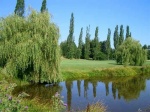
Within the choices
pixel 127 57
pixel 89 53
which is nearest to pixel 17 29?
pixel 127 57

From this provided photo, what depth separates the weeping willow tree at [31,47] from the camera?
25469mm

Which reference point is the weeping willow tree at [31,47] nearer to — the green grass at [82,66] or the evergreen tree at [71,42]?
the green grass at [82,66]

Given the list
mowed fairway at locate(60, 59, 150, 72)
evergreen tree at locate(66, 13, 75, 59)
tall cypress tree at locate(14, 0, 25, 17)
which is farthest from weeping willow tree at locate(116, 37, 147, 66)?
evergreen tree at locate(66, 13, 75, 59)

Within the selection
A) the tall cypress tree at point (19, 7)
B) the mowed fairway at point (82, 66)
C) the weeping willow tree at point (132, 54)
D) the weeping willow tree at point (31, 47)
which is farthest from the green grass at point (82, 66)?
the tall cypress tree at point (19, 7)

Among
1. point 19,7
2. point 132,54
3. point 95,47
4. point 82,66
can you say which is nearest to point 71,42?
point 95,47

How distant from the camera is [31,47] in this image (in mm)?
25484

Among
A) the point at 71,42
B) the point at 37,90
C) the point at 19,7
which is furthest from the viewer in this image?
the point at 71,42

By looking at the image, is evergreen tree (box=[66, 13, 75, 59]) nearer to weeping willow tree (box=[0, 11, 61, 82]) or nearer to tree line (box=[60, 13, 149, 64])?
tree line (box=[60, 13, 149, 64])

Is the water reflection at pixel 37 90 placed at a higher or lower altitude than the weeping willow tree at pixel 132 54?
lower

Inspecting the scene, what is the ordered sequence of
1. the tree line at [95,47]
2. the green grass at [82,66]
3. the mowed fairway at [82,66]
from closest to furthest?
the mowed fairway at [82,66], the green grass at [82,66], the tree line at [95,47]

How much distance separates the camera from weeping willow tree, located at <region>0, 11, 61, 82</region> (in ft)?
83.6

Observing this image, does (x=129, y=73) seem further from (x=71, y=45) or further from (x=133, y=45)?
(x=71, y=45)

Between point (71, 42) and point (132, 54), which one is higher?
point (71, 42)

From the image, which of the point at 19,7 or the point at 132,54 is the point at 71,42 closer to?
the point at 132,54
